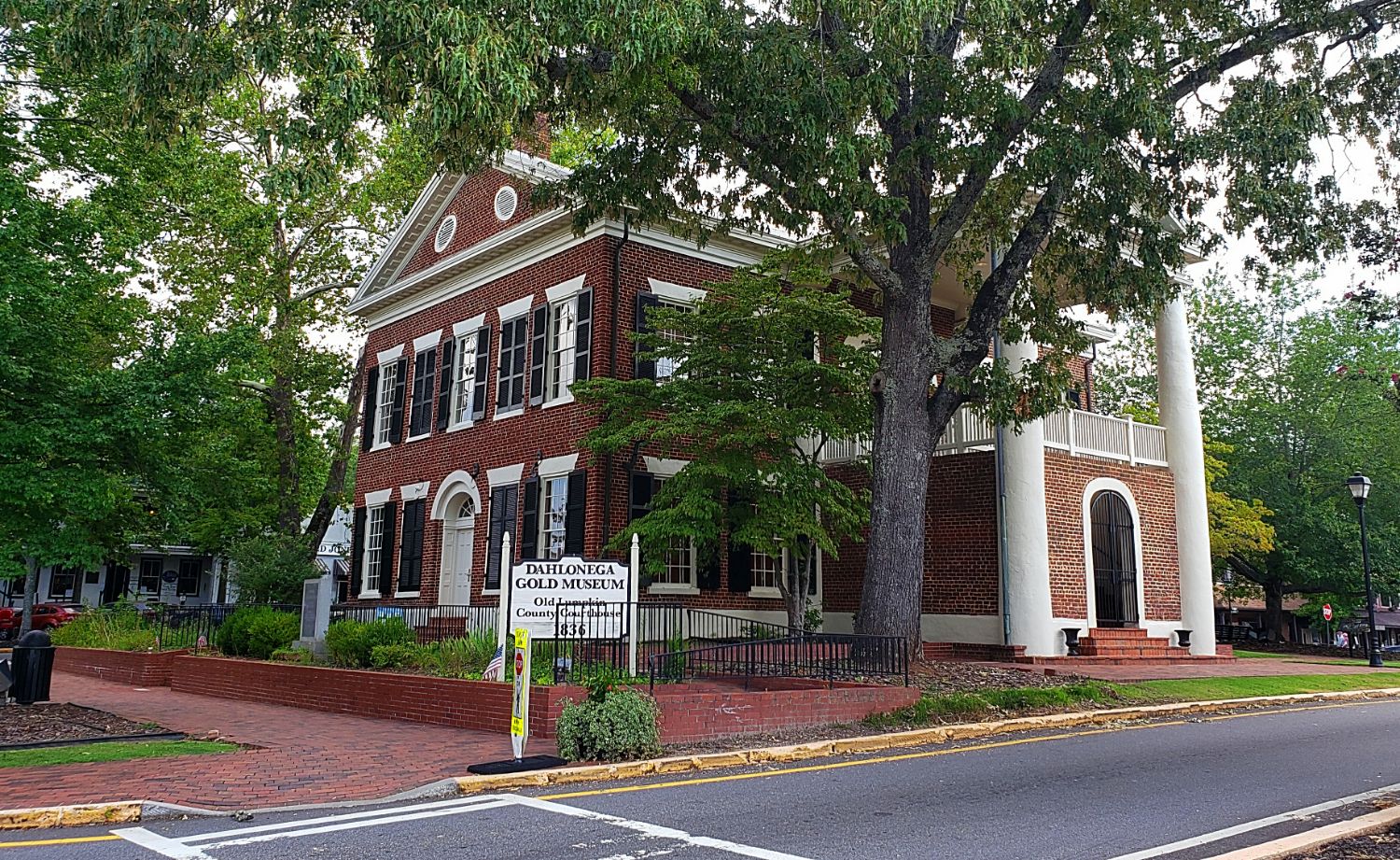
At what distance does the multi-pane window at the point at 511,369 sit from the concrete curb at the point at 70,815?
14.6m

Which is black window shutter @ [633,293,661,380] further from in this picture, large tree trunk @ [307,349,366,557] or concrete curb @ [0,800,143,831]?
large tree trunk @ [307,349,366,557]

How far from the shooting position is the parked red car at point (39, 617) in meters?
34.1

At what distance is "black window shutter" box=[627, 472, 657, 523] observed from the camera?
769 inches

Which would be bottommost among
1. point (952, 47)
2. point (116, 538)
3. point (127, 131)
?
point (116, 538)

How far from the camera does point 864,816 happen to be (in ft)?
24.6

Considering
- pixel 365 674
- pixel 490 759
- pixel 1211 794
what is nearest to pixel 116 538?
pixel 365 674

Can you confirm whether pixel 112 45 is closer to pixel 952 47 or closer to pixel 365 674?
pixel 365 674

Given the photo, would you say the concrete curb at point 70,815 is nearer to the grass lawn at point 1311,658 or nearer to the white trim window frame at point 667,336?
the white trim window frame at point 667,336

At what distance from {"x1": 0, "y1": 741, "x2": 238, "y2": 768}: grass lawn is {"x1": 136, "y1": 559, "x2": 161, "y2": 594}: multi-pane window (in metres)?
40.1

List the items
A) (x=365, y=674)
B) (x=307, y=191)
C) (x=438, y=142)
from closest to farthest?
1. (x=307, y=191)
2. (x=438, y=142)
3. (x=365, y=674)

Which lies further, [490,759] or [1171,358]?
[1171,358]

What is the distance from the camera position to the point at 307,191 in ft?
37.0

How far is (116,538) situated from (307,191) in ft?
49.6

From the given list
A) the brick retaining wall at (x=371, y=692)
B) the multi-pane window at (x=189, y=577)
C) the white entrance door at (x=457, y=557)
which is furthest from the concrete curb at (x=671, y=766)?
the multi-pane window at (x=189, y=577)
